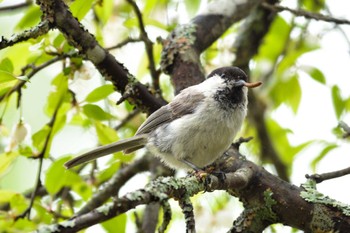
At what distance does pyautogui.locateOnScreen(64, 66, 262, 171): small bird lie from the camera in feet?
9.38

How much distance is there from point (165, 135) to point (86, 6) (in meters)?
0.83

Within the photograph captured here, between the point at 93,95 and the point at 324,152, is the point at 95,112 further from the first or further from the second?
the point at 324,152

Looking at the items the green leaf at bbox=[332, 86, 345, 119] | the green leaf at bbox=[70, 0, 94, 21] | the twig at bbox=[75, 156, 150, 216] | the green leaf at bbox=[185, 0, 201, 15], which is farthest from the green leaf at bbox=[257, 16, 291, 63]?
the green leaf at bbox=[70, 0, 94, 21]

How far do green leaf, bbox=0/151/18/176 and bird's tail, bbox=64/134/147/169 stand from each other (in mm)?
258

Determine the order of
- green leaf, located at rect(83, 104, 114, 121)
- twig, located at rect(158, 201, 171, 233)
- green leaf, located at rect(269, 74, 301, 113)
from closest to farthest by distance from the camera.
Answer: twig, located at rect(158, 201, 171, 233), green leaf, located at rect(83, 104, 114, 121), green leaf, located at rect(269, 74, 301, 113)

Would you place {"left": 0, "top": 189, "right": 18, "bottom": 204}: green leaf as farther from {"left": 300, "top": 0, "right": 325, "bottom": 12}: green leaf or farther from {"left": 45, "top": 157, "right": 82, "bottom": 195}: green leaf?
{"left": 300, "top": 0, "right": 325, "bottom": 12}: green leaf

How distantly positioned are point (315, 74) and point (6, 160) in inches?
72.4

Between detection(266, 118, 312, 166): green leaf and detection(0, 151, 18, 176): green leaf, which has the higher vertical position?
detection(266, 118, 312, 166): green leaf

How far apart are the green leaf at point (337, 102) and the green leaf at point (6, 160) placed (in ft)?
5.96

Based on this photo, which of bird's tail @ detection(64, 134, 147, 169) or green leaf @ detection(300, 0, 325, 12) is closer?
bird's tail @ detection(64, 134, 147, 169)

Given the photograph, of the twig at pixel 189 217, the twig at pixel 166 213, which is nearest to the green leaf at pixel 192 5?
the twig at pixel 189 217

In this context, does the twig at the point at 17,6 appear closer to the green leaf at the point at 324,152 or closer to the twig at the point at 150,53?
the twig at the point at 150,53

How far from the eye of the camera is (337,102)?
333 cm

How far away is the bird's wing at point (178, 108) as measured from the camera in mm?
2975
